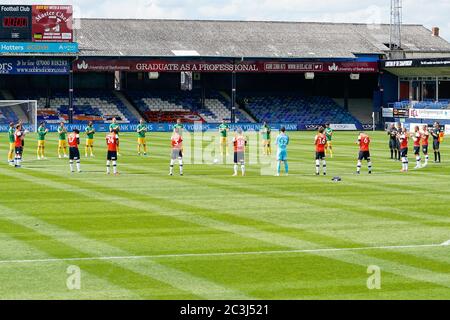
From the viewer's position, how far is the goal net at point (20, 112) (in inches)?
3054

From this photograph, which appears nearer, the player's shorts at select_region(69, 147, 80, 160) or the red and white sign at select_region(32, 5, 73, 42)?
the player's shorts at select_region(69, 147, 80, 160)

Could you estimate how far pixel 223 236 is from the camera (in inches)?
929

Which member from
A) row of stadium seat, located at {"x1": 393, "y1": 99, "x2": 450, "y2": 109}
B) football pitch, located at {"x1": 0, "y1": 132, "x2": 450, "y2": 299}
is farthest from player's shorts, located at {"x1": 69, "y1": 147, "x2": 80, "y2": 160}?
row of stadium seat, located at {"x1": 393, "y1": 99, "x2": 450, "y2": 109}

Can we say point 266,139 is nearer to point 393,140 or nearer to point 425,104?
point 393,140

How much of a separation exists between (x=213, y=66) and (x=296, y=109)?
1051 centimetres

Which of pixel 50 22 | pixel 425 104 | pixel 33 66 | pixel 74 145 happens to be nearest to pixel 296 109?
pixel 425 104

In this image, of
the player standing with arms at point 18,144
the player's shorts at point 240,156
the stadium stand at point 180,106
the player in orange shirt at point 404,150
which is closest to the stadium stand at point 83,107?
the stadium stand at point 180,106

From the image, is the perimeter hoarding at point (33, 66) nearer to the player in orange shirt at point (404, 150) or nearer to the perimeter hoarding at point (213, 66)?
the perimeter hoarding at point (213, 66)

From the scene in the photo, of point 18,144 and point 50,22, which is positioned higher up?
point 50,22

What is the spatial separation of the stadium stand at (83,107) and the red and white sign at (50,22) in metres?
7.86

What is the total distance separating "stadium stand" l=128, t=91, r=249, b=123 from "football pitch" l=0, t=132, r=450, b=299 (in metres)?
51.5

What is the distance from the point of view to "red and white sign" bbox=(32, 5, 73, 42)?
8256 cm

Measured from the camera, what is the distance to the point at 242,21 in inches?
4126

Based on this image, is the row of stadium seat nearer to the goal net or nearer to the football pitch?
the goal net
